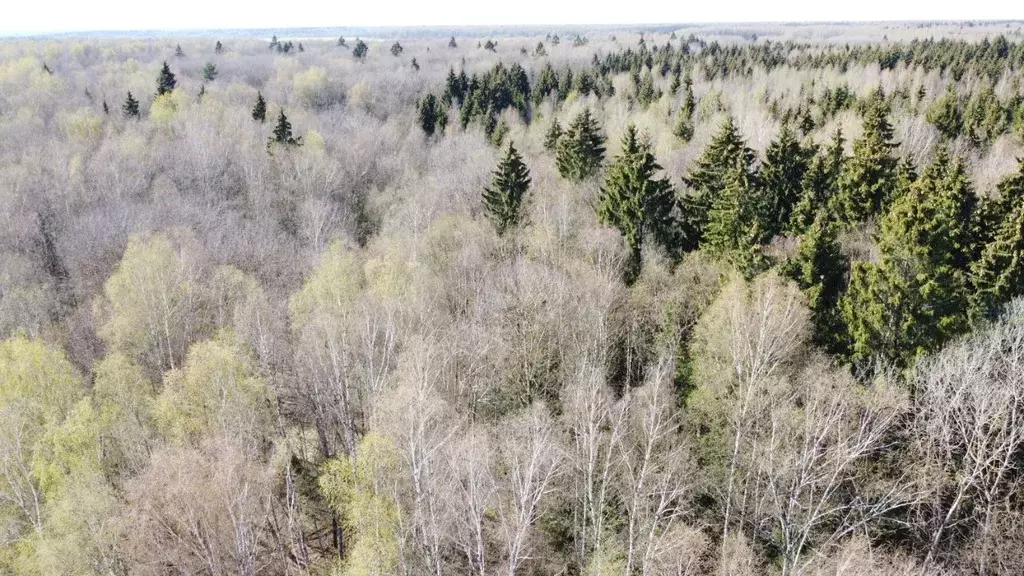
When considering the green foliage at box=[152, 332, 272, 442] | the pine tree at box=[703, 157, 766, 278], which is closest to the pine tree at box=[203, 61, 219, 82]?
the green foliage at box=[152, 332, 272, 442]

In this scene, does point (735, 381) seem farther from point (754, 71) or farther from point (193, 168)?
point (754, 71)

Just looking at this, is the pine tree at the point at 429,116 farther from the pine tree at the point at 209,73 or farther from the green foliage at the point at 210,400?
the green foliage at the point at 210,400

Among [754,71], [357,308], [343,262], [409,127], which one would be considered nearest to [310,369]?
[357,308]

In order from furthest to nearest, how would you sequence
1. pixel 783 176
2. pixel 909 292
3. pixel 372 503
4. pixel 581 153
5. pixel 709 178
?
pixel 581 153, pixel 783 176, pixel 709 178, pixel 909 292, pixel 372 503

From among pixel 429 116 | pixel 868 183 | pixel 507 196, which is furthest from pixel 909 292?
pixel 429 116

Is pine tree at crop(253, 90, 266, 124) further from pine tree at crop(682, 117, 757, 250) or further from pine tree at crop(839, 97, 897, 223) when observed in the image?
pine tree at crop(839, 97, 897, 223)

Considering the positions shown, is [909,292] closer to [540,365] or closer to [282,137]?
[540,365]
